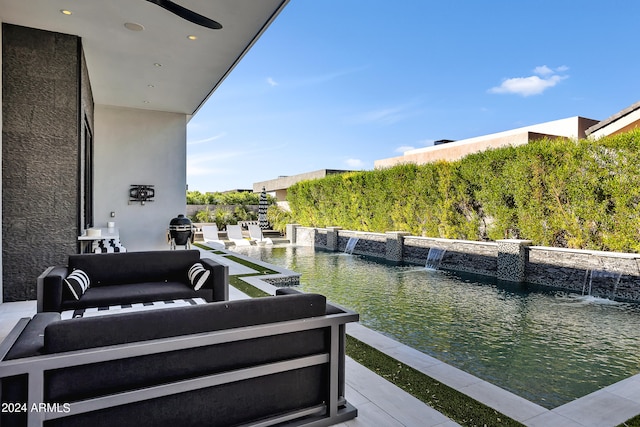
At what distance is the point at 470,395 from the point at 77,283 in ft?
11.4

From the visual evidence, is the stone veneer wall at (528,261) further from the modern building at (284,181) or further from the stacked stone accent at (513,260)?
the modern building at (284,181)

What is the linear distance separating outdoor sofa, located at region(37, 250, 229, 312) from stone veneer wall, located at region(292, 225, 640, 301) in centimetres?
627

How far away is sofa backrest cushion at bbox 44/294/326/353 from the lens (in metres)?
1.64

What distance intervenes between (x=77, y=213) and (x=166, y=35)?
108 inches

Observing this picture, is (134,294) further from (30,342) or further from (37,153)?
(37,153)

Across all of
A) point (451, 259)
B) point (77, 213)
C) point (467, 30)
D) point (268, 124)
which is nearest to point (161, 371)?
point (77, 213)

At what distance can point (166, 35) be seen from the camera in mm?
5508

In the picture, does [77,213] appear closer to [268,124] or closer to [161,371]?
[161,371]

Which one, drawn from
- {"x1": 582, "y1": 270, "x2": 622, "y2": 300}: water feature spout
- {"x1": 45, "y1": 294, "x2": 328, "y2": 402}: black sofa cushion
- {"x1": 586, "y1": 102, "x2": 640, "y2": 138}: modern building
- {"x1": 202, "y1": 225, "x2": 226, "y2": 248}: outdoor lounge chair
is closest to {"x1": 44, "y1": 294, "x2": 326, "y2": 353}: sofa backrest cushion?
{"x1": 45, "y1": 294, "x2": 328, "y2": 402}: black sofa cushion

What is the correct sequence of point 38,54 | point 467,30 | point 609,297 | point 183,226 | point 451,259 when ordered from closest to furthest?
point 38,54
point 609,297
point 183,226
point 451,259
point 467,30

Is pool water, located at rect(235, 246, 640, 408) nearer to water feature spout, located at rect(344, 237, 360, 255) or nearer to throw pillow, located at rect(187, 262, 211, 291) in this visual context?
throw pillow, located at rect(187, 262, 211, 291)

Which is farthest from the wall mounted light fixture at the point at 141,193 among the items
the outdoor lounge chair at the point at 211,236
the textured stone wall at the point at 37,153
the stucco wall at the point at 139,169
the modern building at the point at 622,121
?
the modern building at the point at 622,121

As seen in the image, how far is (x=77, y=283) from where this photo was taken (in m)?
3.71

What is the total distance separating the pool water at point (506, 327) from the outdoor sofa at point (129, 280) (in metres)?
1.96
